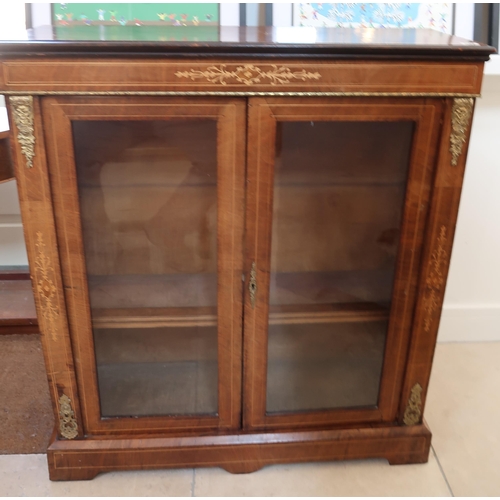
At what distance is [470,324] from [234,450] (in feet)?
2.88

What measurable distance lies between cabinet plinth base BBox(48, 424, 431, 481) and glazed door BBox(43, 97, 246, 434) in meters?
0.04

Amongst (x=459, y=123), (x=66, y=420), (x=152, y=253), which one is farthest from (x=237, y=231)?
(x=66, y=420)

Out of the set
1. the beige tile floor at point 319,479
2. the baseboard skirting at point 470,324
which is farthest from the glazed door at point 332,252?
the baseboard skirting at point 470,324

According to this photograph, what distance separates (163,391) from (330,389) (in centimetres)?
36

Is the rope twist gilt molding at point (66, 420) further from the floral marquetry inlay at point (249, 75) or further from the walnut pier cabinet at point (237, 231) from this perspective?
the floral marquetry inlay at point (249, 75)

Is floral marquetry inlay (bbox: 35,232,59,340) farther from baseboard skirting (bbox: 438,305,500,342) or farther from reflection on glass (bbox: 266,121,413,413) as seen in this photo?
baseboard skirting (bbox: 438,305,500,342)

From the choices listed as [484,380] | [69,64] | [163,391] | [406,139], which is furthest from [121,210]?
[484,380]

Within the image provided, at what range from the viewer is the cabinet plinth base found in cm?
113

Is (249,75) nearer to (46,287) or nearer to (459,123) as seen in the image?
(459,123)

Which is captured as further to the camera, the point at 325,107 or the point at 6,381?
the point at 6,381

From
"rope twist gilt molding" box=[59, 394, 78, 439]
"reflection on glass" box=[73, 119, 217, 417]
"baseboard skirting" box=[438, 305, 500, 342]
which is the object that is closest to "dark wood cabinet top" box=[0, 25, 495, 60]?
"reflection on glass" box=[73, 119, 217, 417]

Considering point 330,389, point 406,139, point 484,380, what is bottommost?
point 484,380

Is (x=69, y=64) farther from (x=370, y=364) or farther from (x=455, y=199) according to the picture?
(x=370, y=364)

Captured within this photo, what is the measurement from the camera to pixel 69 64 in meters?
0.84
